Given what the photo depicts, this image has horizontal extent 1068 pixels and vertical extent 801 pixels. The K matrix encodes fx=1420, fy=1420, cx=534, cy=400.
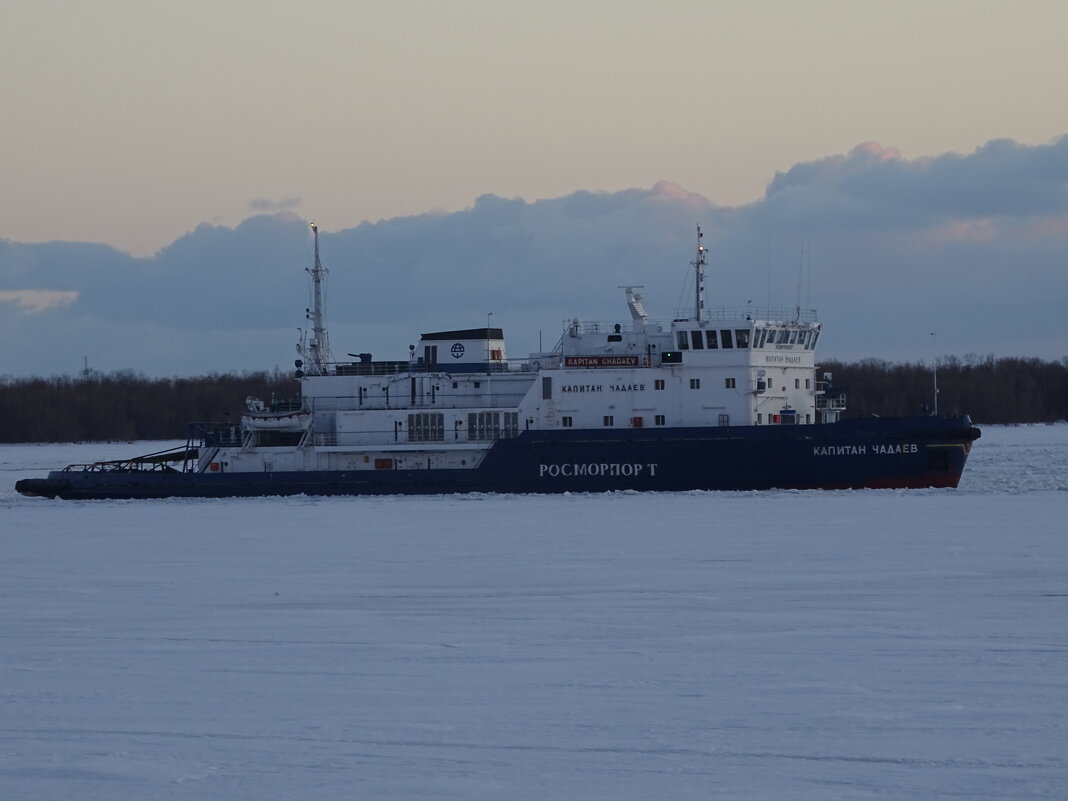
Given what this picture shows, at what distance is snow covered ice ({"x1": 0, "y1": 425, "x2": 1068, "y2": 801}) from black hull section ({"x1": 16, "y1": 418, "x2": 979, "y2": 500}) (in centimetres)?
780

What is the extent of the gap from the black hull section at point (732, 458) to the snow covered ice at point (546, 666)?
25.6 ft

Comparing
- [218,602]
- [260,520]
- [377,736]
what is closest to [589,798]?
[377,736]

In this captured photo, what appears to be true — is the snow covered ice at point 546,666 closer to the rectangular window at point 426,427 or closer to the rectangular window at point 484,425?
the rectangular window at point 484,425

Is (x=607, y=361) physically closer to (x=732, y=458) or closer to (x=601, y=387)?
(x=601, y=387)

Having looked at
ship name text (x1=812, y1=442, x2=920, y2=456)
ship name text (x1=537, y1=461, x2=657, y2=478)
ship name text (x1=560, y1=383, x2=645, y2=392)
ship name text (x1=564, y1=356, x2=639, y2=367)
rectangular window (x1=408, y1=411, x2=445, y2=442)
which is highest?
ship name text (x1=564, y1=356, x2=639, y2=367)

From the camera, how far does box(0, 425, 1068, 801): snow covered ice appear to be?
945 cm

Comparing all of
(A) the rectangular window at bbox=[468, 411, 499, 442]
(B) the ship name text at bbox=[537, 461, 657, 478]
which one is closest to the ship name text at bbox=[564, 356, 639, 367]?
(A) the rectangular window at bbox=[468, 411, 499, 442]

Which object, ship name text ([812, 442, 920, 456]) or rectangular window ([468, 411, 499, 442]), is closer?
ship name text ([812, 442, 920, 456])

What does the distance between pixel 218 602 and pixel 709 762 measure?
8904mm

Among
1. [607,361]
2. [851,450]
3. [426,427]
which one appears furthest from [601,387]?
[851,450]

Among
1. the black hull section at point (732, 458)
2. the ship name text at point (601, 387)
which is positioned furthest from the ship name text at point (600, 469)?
the ship name text at point (601, 387)

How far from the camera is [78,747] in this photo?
400 inches

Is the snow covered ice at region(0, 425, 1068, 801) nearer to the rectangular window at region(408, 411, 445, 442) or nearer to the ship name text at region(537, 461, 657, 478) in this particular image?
the ship name text at region(537, 461, 657, 478)

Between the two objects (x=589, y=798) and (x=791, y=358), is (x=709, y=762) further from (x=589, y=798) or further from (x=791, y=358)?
(x=791, y=358)
